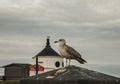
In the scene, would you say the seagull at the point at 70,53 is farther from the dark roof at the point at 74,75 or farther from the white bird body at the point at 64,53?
the dark roof at the point at 74,75

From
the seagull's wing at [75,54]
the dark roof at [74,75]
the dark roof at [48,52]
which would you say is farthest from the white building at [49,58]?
the dark roof at [74,75]

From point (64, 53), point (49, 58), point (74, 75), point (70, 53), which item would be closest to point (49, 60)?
point (49, 58)

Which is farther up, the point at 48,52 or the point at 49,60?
the point at 48,52

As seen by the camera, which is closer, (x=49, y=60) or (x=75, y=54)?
(x=75, y=54)

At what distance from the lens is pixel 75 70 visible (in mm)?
10508

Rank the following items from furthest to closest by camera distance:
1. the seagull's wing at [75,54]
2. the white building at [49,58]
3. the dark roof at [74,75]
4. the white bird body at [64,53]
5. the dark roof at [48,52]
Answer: the dark roof at [48,52]
the white building at [49,58]
the white bird body at [64,53]
the seagull's wing at [75,54]
the dark roof at [74,75]

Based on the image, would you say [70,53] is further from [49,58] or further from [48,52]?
[48,52]

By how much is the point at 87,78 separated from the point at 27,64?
5049 cm

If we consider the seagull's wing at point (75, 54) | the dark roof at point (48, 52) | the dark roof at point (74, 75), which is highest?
the dark roof at point (48, 52)

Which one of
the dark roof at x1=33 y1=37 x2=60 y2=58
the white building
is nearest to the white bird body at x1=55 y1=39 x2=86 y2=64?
the white building

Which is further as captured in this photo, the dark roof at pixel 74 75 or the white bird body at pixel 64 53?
the white bird body at pixel 64 53

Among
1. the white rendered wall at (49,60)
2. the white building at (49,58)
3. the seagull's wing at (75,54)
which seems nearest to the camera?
the seagull's wing at (75,54)

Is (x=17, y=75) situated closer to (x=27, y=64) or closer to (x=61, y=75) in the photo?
(x=27, y=64)

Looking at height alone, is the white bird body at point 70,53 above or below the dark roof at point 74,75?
above
